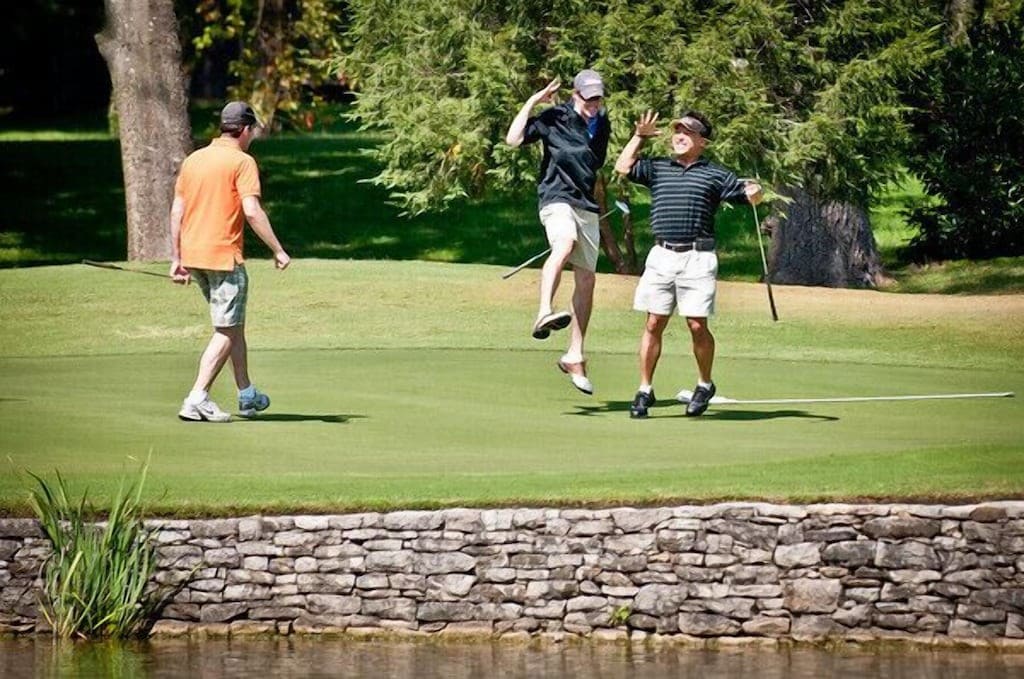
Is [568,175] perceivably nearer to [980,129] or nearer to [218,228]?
[218,228]

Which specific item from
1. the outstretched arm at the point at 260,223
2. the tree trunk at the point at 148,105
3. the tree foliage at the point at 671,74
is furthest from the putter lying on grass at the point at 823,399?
the tree trunk at the point at 148,105

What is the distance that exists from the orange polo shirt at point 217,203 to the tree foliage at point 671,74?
475 inches

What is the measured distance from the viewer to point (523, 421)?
44.2 ft

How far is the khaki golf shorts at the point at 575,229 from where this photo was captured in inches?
565

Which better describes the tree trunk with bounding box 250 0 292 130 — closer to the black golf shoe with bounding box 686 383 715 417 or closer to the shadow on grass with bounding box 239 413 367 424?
the shadow on grass with bounding box 239 413 367 424

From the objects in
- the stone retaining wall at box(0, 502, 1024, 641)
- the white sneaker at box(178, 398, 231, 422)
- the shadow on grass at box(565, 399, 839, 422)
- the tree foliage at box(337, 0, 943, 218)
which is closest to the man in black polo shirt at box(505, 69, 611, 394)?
the shadow on grass at box(565, 399, 839, 422)

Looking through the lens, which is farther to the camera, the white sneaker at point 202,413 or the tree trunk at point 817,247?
the tree trunk at point 817,247

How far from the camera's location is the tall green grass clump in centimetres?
1039

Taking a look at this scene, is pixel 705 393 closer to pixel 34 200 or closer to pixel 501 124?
pixel 501 124

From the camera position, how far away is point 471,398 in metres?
14.7

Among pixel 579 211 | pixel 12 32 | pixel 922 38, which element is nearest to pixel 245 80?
pixel 12 32

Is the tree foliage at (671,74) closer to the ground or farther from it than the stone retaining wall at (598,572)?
farther from it

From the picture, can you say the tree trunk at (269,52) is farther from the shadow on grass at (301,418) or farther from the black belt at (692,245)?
the black belt at (692,245)

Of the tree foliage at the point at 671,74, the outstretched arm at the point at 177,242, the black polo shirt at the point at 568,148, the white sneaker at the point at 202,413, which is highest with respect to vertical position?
the tree foliage at the point at 671,74
